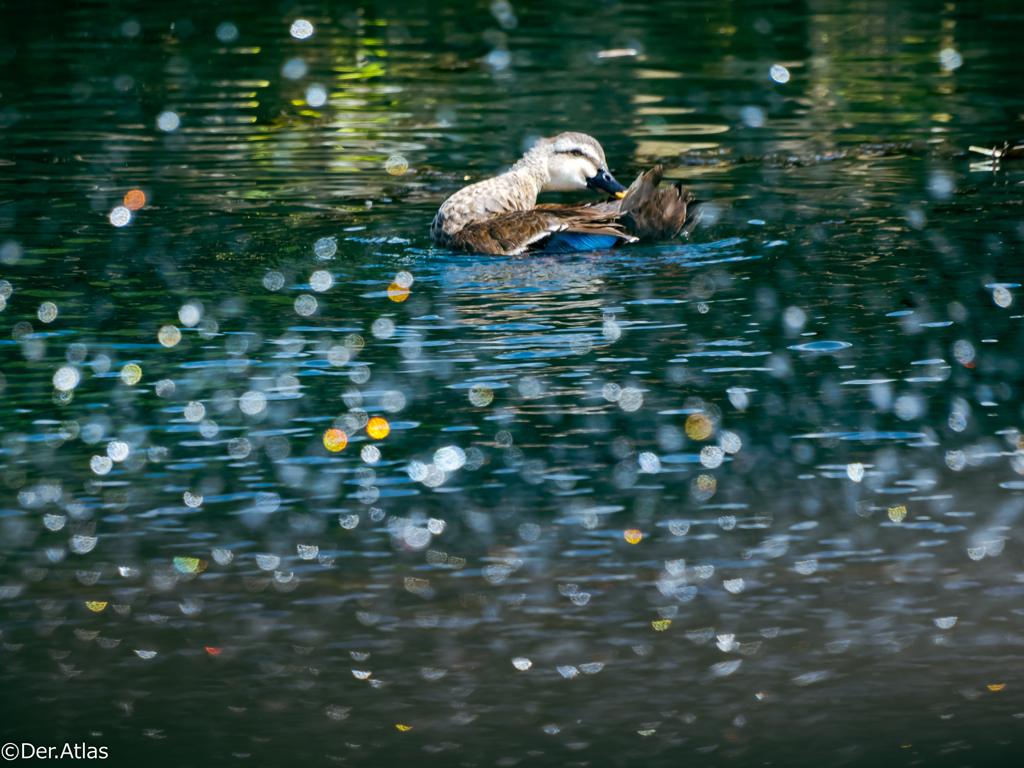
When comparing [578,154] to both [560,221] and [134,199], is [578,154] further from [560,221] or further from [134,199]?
[134,199]

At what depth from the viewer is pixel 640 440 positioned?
5250 millimetres

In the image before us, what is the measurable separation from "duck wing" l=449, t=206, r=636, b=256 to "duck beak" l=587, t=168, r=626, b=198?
1.33 m

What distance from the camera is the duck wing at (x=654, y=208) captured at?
27.8 feet

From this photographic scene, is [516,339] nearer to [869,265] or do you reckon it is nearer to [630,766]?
[869,265]

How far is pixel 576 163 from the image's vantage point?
32.5 feet

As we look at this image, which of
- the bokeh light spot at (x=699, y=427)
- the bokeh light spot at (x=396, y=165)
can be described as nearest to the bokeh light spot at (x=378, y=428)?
the bokeh light spot at (x=699, y=427)

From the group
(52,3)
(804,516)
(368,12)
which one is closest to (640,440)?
(804,516)

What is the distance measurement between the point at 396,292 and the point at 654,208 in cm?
186

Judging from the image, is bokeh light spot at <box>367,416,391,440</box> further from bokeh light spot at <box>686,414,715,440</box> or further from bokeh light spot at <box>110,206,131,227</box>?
bokeh light spot at <box>110,206,131,227</box>

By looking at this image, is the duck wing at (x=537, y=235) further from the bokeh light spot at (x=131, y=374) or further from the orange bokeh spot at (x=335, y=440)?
the orange bokeh spot at (x=335, y=440)

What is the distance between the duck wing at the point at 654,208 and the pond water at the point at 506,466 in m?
0.18

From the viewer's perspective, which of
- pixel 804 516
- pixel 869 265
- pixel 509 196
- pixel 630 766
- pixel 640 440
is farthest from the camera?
pixel 509 196

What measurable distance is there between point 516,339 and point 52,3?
20404 millimetres

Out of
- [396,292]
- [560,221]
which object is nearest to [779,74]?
[560,221]
